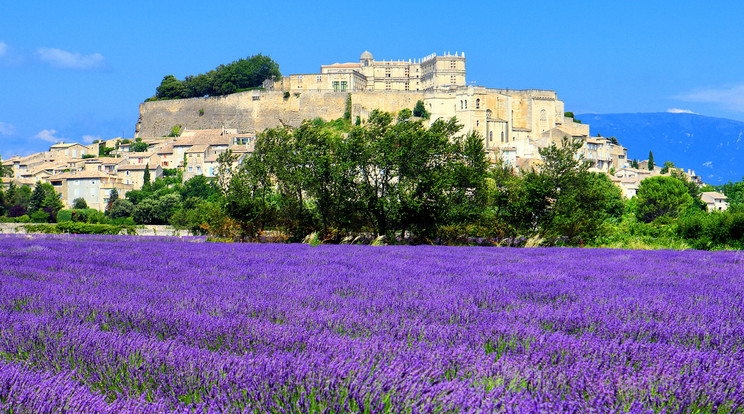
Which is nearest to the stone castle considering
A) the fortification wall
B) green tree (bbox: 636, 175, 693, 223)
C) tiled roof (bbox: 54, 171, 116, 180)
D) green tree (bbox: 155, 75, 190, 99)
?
the fortification wall

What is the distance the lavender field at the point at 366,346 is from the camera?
2.23 metres

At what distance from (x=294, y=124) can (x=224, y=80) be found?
18694mm

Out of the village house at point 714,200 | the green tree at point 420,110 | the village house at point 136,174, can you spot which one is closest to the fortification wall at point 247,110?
the green tree at point 420,110

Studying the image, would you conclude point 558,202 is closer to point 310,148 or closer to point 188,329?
point 310,148

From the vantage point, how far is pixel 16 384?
2.23 m

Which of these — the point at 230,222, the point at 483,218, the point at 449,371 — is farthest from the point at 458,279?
the point at 230,222

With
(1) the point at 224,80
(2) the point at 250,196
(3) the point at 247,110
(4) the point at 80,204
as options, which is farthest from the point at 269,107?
(2) the point at 250,196

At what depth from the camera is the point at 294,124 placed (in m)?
88.8

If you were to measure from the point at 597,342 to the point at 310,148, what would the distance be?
17528mm

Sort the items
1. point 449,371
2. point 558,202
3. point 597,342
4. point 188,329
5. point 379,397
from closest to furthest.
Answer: point 379,397
point 449,371
point 597,342
point 188,329
point 558,202

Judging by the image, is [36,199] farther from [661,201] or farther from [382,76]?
[661,201]

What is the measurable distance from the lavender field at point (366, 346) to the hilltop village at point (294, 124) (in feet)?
223

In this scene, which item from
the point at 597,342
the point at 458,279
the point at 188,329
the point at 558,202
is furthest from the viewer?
the point at 558,202

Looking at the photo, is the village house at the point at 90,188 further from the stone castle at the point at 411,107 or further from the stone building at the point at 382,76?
the stone building at the point at 382,76
